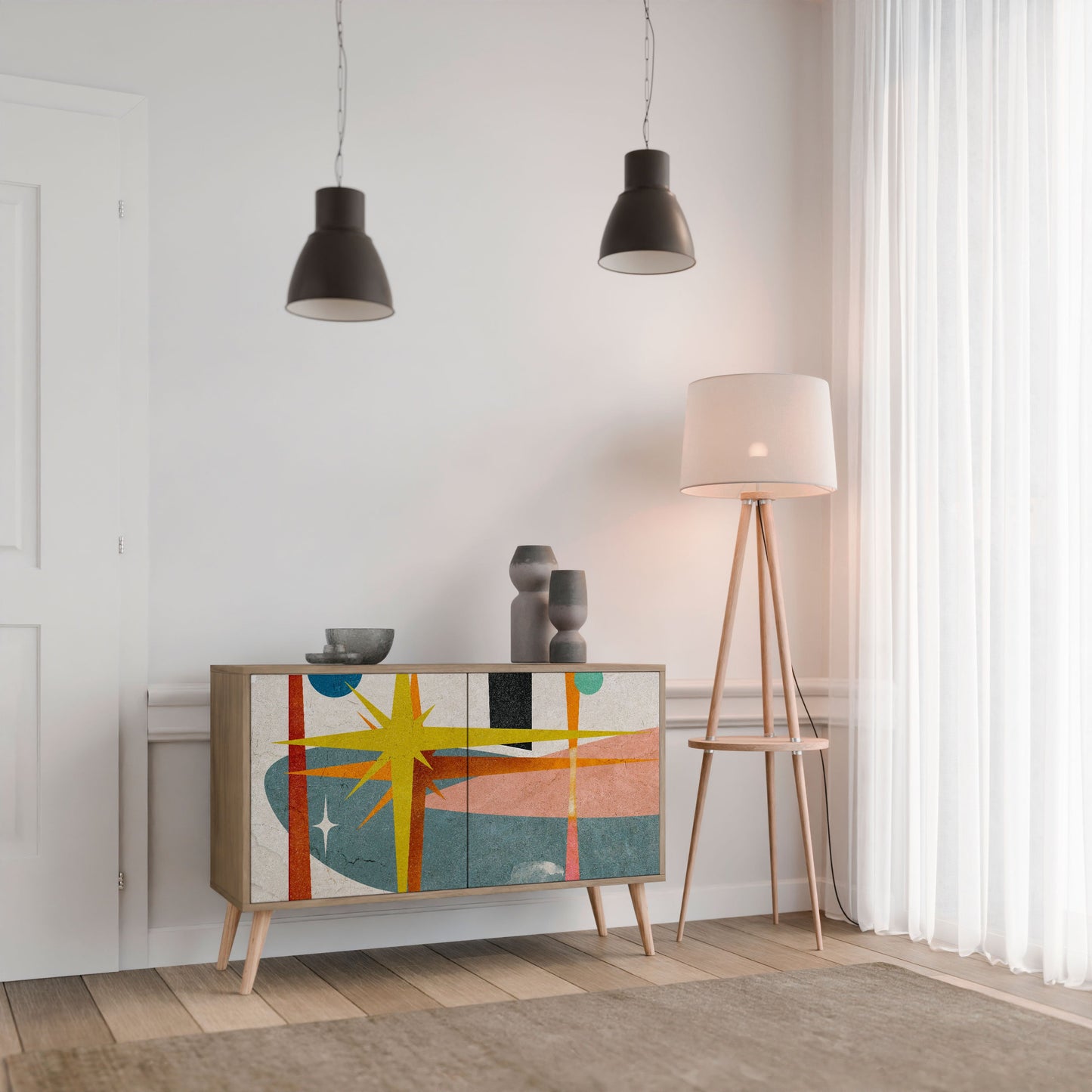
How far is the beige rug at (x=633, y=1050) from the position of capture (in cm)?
219

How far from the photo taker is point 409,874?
9.73 ft

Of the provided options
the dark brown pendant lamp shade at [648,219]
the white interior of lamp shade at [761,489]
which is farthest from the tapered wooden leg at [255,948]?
the dark brown pendant lamp shade at [648,219]

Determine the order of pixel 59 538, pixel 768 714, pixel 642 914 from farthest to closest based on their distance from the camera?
pixel 768 714 < pixel 642 914 < pixel 59 538

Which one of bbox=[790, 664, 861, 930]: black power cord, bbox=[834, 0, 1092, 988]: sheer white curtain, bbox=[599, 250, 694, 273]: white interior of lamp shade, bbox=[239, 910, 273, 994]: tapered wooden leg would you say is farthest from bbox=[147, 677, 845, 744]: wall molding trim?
bbox=[599, 250, 694, 273]: white interior of lamp shade

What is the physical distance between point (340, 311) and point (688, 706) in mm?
1833

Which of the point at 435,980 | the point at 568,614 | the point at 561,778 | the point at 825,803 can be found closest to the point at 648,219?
the point at 568,614

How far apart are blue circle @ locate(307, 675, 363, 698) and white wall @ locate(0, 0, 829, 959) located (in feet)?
1.47

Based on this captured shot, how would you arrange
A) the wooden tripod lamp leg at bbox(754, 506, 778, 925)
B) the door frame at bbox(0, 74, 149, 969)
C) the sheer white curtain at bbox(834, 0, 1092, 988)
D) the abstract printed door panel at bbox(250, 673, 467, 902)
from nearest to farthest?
Answer: the abstract printed door panel at bbox(250, 673, 467, 902) < the sheer white curtain at bbox(834, 0, 1092, 988) < the door frame at bbox(0, 74, 149, 969) < the wooden tripod lamp leg at bbox(754, 506, 778, 925)

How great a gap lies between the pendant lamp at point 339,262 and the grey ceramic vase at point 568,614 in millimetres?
1029

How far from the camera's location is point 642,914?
3260 millimetres

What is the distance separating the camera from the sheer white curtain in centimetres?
296

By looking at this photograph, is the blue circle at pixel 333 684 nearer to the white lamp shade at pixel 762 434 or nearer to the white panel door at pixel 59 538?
the white panel door at pixel 59 538

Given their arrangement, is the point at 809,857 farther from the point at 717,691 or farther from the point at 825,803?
the point at 825,803

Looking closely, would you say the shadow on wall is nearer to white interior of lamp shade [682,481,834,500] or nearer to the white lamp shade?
white interior of lamp shade [682,481,834,500]
